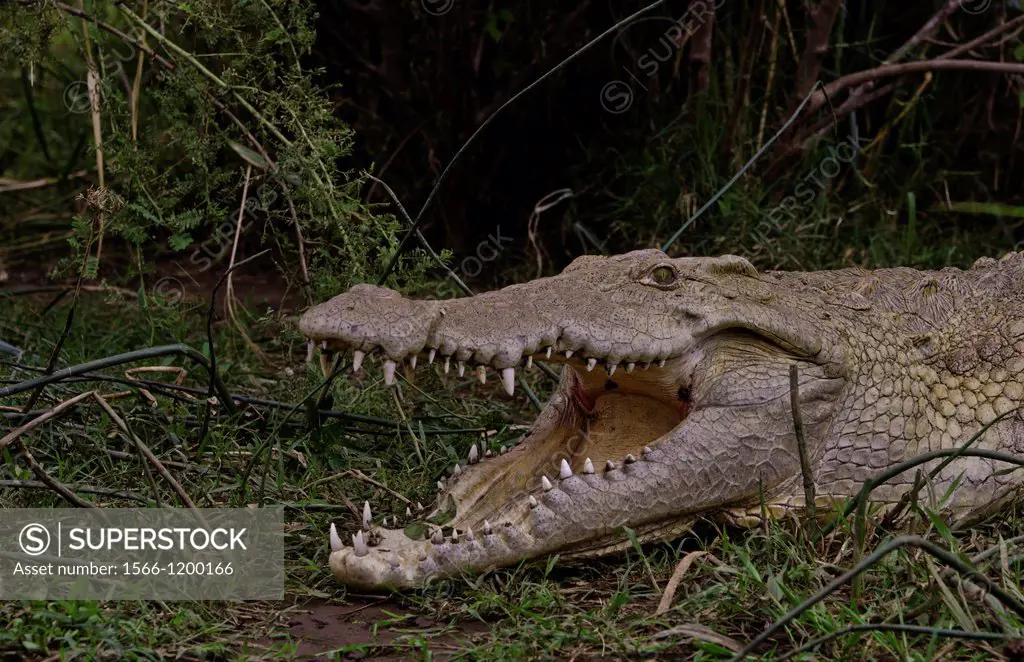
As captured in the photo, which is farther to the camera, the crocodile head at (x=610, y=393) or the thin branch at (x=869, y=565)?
the crocodile head at (x=610, y=393)

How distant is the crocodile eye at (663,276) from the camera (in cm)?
332

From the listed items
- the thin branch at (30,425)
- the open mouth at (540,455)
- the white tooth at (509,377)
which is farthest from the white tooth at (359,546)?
the thin branch at (30,425)

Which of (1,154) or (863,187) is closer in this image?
(863,187)

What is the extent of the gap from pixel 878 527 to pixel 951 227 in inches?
135

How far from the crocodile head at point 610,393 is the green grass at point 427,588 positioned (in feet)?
0.40

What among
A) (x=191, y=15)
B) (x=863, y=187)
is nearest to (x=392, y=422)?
(x=191, y=15)

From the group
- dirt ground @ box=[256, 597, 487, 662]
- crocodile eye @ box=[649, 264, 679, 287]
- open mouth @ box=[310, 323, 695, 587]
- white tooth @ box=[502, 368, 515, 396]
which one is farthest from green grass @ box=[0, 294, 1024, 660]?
crocodile eye @ box=[649, 264, 679, 287]

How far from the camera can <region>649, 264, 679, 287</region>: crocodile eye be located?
332cm

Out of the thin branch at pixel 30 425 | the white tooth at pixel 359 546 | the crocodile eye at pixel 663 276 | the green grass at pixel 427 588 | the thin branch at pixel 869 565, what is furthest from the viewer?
the crocodile eye at pixel 663 276

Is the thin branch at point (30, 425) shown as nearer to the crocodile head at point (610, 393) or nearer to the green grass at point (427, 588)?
the green grass at point (427, 588)

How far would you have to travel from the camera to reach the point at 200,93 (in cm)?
416

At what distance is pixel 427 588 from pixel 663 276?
1127mm

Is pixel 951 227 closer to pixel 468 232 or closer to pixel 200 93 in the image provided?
pixel 468 232

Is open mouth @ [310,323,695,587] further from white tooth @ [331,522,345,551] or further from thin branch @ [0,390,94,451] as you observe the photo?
thin branch @ [0,390,94,451]
